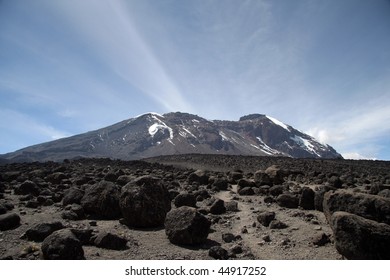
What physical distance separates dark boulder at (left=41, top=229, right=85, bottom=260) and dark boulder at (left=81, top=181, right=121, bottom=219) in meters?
3.48

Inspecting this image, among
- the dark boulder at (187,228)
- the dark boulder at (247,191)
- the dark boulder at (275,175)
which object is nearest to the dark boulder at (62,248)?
the dark boulder at (187,228)

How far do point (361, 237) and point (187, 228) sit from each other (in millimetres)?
3622

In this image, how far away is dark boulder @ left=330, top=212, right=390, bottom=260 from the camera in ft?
18.7

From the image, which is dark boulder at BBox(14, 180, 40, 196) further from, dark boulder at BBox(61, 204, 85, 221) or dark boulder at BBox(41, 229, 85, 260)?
dark boulder at BBox(41, 229, 85, 260)

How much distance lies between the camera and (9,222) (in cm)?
832

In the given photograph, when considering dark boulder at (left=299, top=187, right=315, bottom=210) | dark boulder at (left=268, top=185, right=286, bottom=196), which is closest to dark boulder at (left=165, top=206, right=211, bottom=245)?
dark boulder at (left=299, top=187, right=315, bottom=210)

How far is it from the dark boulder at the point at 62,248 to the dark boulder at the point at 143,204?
283cm

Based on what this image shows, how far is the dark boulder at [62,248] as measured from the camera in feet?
19.5

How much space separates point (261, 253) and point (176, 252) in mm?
1882

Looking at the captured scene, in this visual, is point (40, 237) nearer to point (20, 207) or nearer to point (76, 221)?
point (76, 221)

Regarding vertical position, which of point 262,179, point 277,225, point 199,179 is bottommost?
point 277,225

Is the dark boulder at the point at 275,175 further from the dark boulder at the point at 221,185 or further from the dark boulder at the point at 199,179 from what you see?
the dark boulder at the point at 199,179

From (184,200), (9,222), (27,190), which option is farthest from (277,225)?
(27,190)

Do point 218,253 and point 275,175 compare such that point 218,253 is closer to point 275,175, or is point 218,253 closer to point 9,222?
point 9,222
